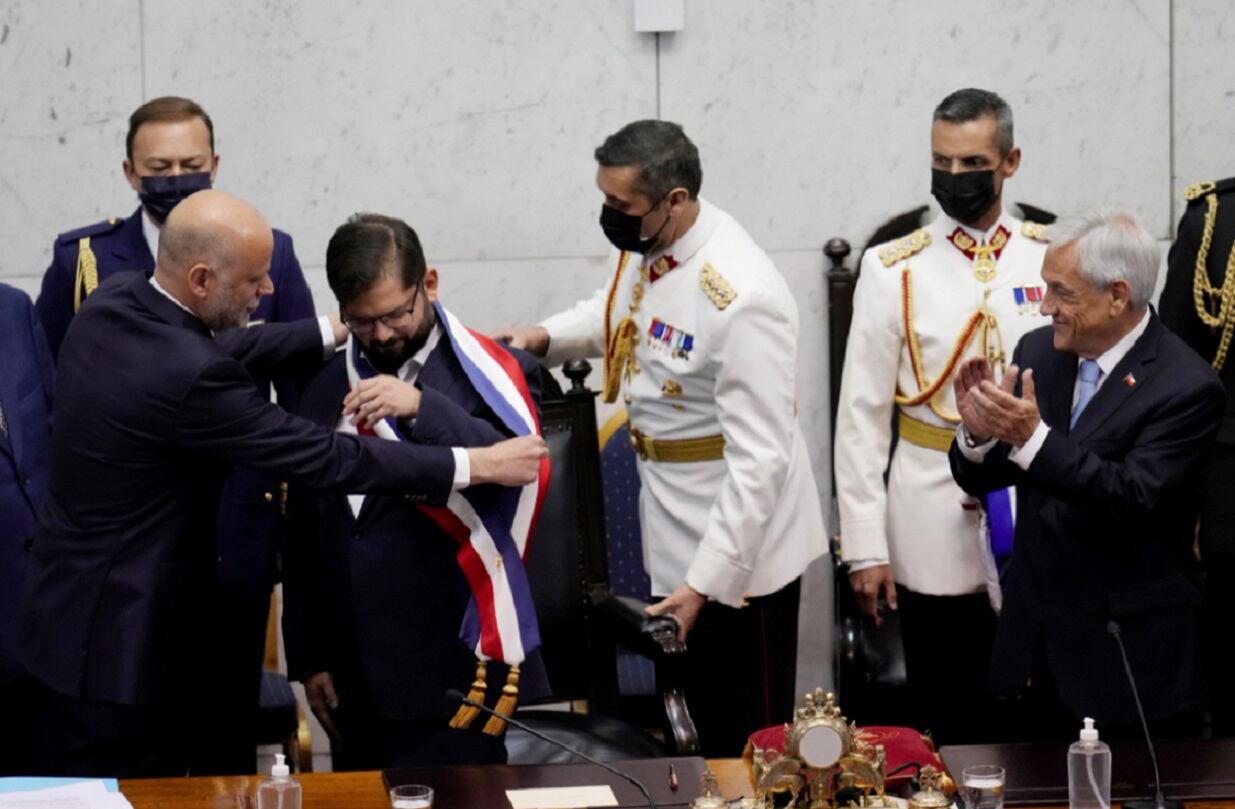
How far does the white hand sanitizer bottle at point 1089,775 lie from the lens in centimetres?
293

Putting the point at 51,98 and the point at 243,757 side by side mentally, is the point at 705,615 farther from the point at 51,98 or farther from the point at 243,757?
Result: the point at 51,98

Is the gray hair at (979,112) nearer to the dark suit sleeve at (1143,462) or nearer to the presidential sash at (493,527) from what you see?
the dark suit sleeve at (1143,462)

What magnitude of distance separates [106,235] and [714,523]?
149 centimetres

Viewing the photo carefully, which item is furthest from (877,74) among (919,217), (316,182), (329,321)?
(329,321)

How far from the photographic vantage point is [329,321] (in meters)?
3.75

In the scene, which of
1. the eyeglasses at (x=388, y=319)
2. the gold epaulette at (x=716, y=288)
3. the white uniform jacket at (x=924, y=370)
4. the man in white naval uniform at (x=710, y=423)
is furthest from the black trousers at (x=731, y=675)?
the eyeglasses at (x=388, y=319)

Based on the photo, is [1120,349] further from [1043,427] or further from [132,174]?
[132,174]

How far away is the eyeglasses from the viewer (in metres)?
3.44

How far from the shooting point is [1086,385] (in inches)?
149

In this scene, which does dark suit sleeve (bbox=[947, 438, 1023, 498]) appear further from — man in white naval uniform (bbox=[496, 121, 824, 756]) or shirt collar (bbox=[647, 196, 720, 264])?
shirt collar (bbox=[647, 196, 720, 264])

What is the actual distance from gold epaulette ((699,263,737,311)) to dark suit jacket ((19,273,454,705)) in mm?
897

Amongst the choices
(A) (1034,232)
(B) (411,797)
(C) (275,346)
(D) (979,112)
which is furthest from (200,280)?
(A) (1034,232)

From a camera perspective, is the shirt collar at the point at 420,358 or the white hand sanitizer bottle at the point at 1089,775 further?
the shirt collar at the point at 420,358

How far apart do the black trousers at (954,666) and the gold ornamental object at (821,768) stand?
5.38 feet
